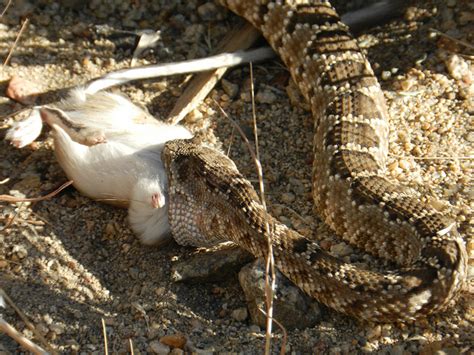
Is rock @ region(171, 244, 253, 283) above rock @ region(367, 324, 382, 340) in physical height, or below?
below

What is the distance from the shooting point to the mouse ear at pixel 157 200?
4.60 m

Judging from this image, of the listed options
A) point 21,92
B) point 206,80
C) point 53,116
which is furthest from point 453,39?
point 21,92

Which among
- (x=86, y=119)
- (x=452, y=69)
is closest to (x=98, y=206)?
(x=86, y=119)

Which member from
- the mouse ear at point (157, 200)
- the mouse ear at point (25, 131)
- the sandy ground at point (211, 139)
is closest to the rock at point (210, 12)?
the sandy ground at point (211, 139)

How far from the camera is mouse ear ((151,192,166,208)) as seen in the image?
15.1 ft

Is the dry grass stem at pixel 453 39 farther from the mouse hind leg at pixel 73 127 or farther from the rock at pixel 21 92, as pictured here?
the rock at pixel 21 92

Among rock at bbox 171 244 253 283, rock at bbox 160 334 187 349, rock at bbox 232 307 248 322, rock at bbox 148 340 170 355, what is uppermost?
rock at bbox 171 244 253 283

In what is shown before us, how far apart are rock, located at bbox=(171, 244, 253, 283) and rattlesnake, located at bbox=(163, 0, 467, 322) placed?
0.36 feet

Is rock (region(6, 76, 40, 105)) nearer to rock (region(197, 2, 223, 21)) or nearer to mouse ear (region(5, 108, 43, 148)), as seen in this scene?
mouse ear (region(5, 108, 43, 148))

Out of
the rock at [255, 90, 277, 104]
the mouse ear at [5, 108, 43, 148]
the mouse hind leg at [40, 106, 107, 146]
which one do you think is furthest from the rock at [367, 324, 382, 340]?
the mouse ear at [5, 108, 43, 148]

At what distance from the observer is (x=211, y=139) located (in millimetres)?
5461

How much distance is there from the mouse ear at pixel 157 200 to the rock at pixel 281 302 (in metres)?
0.74

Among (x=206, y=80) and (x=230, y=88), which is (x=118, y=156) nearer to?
(x=206, y=80)

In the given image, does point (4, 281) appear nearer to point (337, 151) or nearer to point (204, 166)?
point (204, 166)
